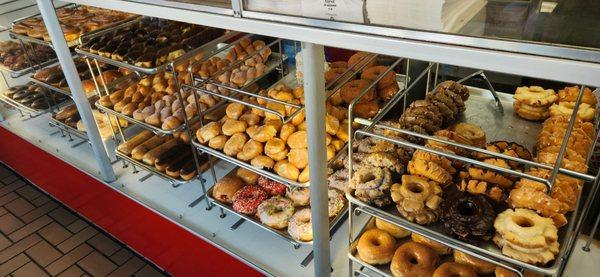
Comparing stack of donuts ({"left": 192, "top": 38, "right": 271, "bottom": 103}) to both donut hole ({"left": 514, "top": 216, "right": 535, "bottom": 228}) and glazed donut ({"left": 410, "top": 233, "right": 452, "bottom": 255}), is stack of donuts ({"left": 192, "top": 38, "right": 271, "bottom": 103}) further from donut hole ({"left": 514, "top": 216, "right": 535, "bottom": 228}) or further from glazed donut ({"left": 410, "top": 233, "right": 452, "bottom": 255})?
donut hole ({"left": 514, "top": 216, "right": 535, "bottom": 228})

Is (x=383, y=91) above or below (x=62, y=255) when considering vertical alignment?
above

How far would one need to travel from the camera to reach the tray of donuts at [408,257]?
59.1 inches

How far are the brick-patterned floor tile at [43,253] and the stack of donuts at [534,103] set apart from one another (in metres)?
3.43

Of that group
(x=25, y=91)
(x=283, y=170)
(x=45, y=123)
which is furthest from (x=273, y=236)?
(x=25, y=91)

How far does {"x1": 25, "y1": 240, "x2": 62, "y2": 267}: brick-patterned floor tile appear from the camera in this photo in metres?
3.21

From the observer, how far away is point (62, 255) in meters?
3.24

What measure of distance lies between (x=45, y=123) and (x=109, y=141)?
36.5 inches

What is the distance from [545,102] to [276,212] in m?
1.48

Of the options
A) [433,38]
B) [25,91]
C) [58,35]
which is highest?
[433,38]

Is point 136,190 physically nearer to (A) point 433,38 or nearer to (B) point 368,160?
(B) point 368,160

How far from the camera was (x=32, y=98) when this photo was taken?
3.51m

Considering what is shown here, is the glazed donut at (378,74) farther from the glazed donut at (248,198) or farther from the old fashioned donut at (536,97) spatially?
the glazed donut at (248,198)

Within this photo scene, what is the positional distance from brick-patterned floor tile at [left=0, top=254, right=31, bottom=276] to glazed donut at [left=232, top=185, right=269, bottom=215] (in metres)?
2.19

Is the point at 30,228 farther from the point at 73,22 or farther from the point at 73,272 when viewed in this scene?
the point at 73,22
